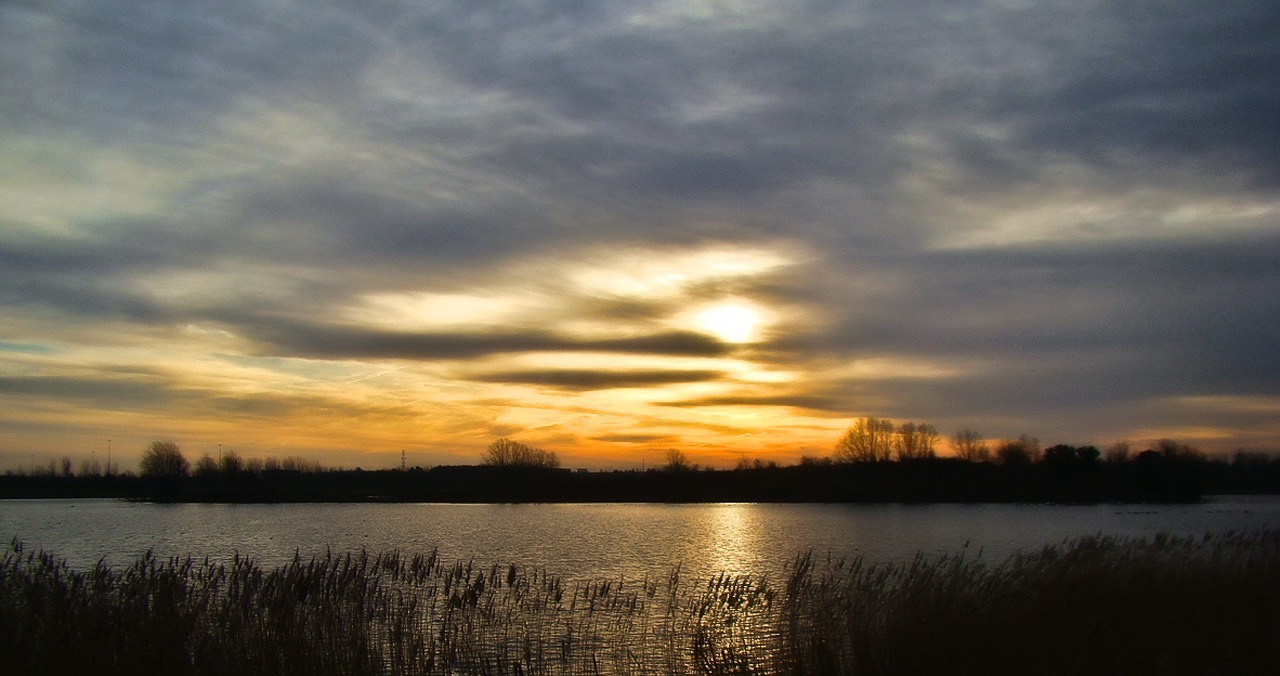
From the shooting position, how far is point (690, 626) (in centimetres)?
1634

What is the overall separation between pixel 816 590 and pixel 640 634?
3291mm

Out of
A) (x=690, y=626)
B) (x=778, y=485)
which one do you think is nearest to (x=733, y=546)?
(x=690, y=626)

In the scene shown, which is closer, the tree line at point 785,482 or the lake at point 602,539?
the lake at point 602,539

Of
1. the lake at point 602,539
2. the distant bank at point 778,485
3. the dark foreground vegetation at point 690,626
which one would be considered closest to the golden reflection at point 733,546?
the lake at point 602,539

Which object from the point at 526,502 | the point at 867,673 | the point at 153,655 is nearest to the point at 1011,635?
the point at 867,673

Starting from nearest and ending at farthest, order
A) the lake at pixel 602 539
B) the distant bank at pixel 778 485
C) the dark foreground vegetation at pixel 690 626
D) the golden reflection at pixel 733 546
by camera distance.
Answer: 1. the dark foreground vegetation at pixel 690 626
2. the golden reflection at pixel 733 546
3. the lake at pixel 602 539
4. the distant bank at pixel 778 485

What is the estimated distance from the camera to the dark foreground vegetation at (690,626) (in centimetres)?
1123

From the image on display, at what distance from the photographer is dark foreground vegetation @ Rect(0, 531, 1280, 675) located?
1123 cm

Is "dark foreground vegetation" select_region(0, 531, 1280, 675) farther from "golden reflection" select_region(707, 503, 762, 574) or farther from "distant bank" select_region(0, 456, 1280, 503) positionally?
"distant bank" select_region(0, 456, 1280, 503)

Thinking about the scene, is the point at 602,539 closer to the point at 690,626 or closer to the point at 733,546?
the point at 733,546

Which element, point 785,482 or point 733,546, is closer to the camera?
point 733,546

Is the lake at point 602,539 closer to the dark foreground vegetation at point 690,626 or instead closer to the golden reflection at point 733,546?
the golden reflection at point 733,546

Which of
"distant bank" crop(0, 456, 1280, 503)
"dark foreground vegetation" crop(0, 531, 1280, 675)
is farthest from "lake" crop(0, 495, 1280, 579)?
"distant bank" crop(0, 456, 1280, 503)

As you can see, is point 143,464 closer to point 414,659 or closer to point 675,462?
point 675,462
